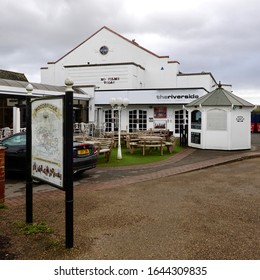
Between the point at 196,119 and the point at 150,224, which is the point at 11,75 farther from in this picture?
the point at 150,224

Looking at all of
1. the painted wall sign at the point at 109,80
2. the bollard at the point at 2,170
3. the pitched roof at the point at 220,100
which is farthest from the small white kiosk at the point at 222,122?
the painted wall sign at the point at 109,80

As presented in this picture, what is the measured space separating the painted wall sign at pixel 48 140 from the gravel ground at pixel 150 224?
37.8 inches

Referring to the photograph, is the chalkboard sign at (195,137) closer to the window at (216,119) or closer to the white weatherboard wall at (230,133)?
the white weatherboard wall at (230,133)

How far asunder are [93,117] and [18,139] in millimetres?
17191

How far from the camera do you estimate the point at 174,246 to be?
4.47m

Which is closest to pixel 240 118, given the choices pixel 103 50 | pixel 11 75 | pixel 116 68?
pixel 116 68

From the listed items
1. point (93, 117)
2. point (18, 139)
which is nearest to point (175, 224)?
point (18, 139)

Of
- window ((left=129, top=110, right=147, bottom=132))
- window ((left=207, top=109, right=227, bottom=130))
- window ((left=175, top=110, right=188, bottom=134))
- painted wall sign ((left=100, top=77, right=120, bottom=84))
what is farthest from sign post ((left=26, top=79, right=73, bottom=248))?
painted wall sign ((left=100, top=77, right=120, bottom=84))

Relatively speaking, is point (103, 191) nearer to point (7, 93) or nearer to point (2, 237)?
point (2, 237)

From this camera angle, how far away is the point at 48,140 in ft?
16.3

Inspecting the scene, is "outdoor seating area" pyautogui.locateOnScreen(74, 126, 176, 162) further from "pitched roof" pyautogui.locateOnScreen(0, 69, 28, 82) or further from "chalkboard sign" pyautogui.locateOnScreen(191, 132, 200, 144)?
"pitched roof" pyautogui.locateOnScreen(0, 69, 28, 82)

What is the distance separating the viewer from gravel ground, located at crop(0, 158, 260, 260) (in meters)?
4.30

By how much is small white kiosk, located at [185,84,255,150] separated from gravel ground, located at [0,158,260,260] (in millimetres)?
8019

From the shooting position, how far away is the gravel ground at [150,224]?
14.1ft
